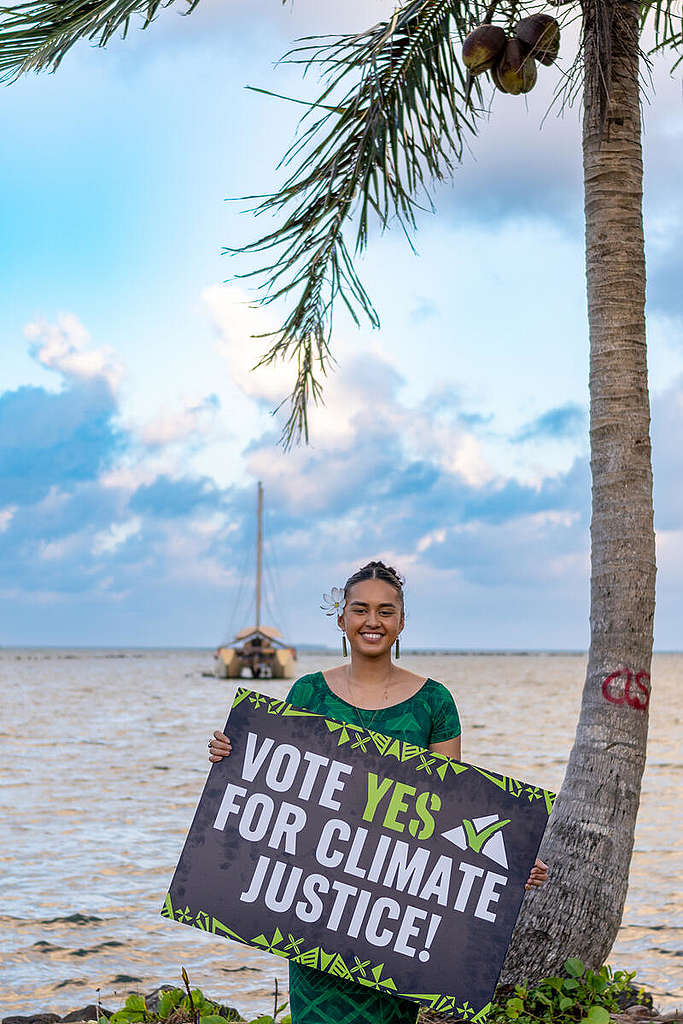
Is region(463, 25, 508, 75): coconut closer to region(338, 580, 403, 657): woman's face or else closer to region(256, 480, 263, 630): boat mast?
region(338, 580, 403, 657): woman's face

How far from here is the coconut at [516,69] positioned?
5488 mm

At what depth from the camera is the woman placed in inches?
134

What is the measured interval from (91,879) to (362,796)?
8.04 metres

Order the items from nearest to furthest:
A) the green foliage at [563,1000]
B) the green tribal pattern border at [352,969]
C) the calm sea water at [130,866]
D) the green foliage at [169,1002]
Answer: the green tribal pattern border at [352,969] < the green foliage at [563,1000] < the green foliage at [169,1002] < the calm sea water at [130,866]

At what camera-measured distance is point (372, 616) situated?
346 cm

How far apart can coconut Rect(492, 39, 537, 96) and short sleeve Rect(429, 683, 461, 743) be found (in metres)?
3.51

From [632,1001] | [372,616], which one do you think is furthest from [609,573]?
[372,616]

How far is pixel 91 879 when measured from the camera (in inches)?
418

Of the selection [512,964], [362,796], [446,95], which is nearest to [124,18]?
[446,95]

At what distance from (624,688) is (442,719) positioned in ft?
7.24

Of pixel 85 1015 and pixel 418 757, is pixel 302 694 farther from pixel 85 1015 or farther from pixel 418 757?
pixel 85 1015

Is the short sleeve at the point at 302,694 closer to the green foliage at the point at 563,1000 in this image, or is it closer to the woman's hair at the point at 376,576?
the woman's hair at the point at 376,576

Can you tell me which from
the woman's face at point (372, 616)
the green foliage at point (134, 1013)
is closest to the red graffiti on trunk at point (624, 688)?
the woman's face at point (372, 616)

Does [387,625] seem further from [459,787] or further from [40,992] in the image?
[40,992]
